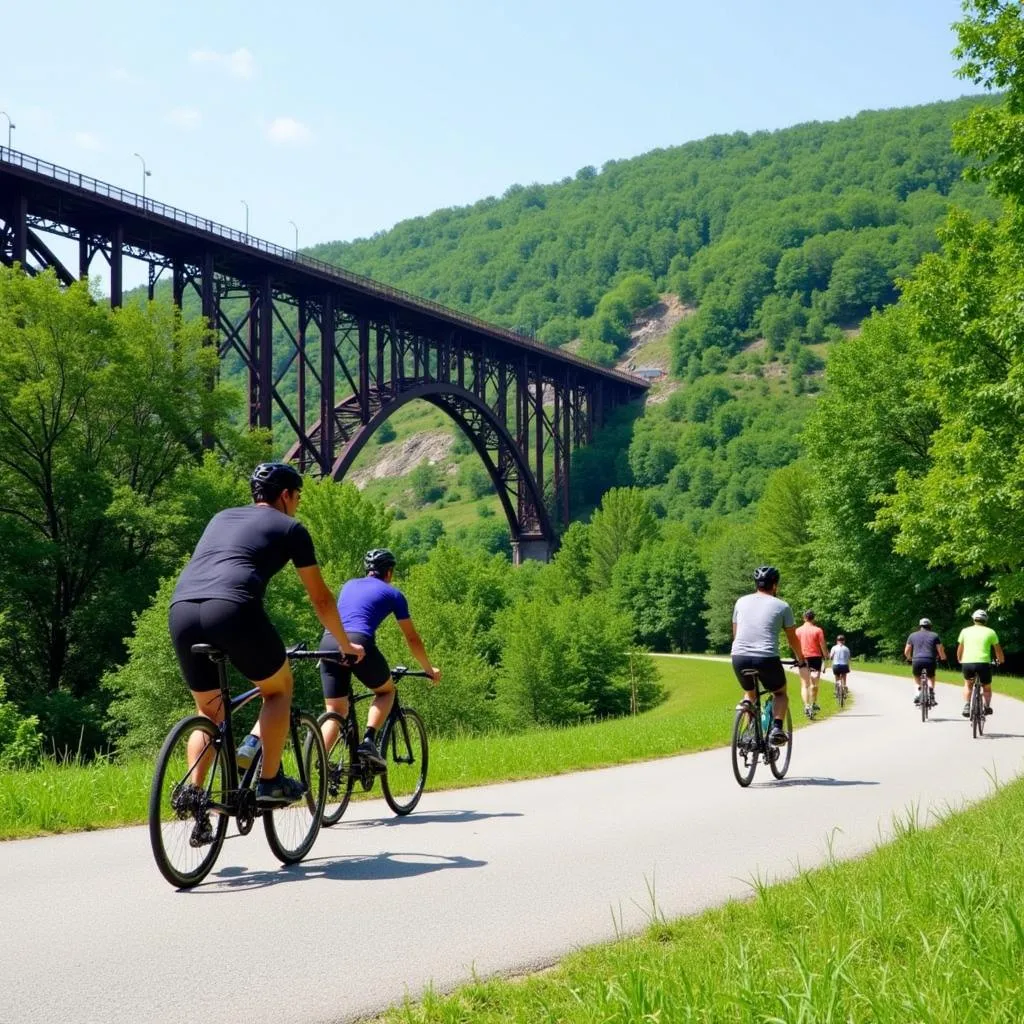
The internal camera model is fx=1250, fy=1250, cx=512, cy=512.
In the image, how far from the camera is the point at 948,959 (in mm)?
3619

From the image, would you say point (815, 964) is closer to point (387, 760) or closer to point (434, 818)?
point (434, 818)

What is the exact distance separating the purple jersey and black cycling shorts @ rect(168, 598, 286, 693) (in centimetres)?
212

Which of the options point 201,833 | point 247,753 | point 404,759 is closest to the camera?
point 201,833

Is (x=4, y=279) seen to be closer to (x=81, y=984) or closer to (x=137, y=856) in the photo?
(x=137, y=856)

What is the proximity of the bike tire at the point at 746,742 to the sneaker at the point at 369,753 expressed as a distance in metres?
3.63

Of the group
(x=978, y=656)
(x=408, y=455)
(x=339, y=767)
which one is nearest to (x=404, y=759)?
(x=339, y=767)

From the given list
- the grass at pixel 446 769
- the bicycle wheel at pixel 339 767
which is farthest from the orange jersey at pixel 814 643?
the bicycle wheel at pixel 339 767

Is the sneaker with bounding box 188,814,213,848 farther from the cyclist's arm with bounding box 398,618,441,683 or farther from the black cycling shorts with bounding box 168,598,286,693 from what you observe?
the cyclist's arm with bounding box 398,618,441,683

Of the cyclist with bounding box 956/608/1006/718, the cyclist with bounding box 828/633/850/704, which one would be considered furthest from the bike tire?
the cyclist with bounding box 828/633/850/704

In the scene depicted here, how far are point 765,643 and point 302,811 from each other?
512cm

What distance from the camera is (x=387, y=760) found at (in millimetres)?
8188

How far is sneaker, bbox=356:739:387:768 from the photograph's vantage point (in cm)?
750

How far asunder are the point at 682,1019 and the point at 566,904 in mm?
2274

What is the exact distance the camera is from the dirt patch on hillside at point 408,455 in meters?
172
